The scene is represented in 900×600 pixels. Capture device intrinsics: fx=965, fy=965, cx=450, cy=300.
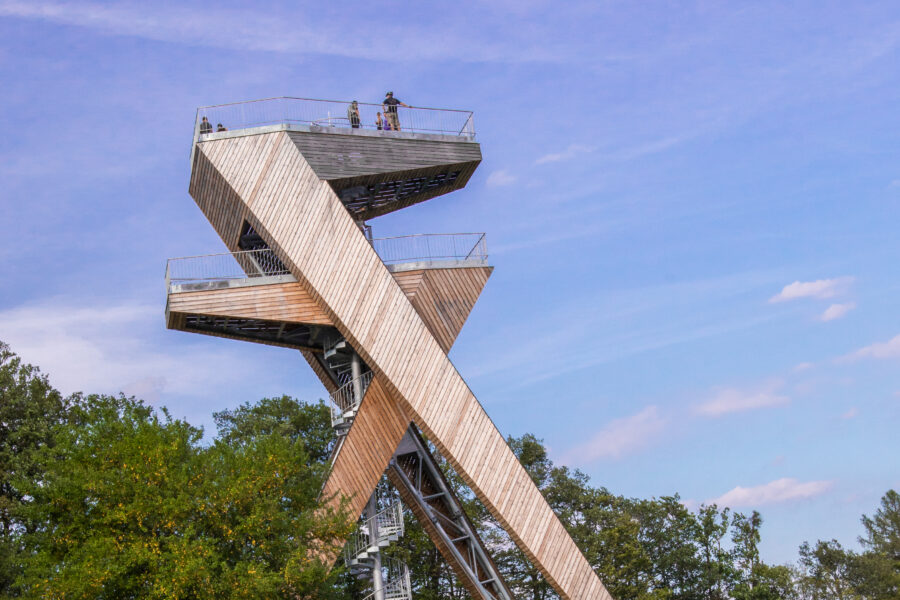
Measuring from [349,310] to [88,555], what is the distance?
23.6 feet

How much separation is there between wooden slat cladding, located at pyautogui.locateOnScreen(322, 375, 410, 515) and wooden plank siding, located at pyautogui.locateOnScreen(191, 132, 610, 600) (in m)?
0.04

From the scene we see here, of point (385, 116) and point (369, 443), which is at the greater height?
point (385, 116)

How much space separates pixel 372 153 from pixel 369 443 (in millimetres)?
6838

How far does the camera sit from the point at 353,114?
76.6ft

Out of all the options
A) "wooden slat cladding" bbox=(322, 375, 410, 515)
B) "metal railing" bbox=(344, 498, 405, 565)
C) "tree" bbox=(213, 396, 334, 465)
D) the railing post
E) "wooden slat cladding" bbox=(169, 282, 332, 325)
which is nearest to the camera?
"wooden slat cladding" bbox=(169, 282, 332, 325)

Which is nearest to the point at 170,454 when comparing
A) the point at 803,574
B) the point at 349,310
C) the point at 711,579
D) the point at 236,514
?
the point at 236,514

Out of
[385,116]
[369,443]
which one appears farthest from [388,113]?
[369,443]

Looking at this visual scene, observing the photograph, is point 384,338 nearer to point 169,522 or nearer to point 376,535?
point 376,535

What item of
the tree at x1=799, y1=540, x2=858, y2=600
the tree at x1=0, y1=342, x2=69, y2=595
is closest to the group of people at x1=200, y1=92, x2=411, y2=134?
the tree at x1=0, y1=342, x2=69, y2=595

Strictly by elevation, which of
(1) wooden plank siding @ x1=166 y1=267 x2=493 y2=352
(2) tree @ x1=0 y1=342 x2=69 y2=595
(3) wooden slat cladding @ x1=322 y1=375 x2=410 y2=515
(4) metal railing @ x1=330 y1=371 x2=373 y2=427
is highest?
→ (2) tree @ x1=0 y1=342 x2=69 y2=595

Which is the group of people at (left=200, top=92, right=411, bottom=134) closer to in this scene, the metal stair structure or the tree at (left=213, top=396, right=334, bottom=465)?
the metal stair structure

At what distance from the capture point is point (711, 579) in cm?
3728

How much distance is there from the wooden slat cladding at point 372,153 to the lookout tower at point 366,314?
32 mm

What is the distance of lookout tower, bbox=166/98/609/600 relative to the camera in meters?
20.8
